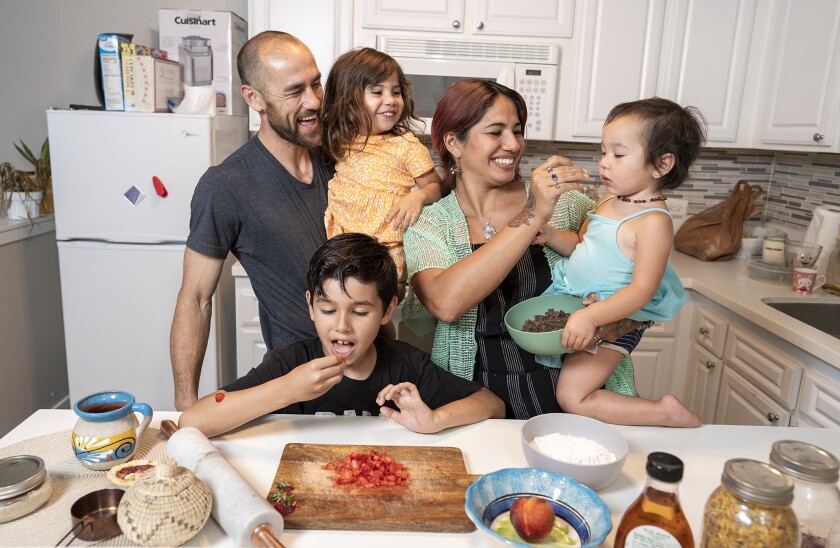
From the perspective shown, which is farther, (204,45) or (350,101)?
(204,45)

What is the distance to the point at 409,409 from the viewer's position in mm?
1272

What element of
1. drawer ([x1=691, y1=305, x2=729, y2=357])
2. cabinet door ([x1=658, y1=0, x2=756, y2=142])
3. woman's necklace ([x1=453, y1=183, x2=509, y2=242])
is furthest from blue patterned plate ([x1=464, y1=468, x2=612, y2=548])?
cabinet door ([x1=658, y1=0, x2=756, y2=142])

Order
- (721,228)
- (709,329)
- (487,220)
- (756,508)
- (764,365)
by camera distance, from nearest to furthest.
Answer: (756,508), (487,220), (764,365), (709,329), (721,228)

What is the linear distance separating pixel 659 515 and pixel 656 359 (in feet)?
7.26

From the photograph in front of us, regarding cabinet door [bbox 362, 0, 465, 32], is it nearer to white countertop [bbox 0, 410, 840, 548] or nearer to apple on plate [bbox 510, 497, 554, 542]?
white countertop [bbox 0, 410, 840, 548]

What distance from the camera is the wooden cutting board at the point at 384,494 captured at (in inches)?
38.8

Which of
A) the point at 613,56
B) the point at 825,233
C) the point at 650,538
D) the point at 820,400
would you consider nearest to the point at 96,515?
the point at 650,538

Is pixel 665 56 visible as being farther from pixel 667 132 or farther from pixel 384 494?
pixel 384 494

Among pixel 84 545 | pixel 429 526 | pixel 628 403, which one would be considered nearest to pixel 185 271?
pixel 84 545

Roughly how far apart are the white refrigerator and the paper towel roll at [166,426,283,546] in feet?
5.99

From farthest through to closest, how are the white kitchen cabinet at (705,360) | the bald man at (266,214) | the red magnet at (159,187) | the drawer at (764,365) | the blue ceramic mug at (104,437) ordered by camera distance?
the red magnet at (159,187), the white kitchen cabinet at (705,360), the drawer at (764,365), the bald man at (266,214), the blue ceramic mug at (104,437)

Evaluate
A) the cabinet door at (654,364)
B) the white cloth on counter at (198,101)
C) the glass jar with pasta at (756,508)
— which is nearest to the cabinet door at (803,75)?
the cabinet door at (654,364)

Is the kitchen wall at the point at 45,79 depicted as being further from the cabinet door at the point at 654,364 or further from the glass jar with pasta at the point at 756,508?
the glass jar with pasta at the point at 756,508

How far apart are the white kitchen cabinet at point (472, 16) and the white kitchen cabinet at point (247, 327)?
1.27 metres
